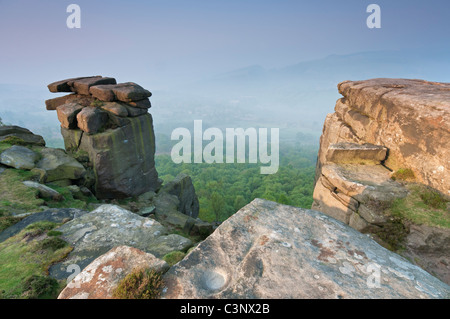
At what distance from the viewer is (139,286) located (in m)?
3.58

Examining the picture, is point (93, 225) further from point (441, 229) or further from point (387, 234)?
point (441, 229)

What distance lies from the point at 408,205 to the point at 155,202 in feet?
59.1

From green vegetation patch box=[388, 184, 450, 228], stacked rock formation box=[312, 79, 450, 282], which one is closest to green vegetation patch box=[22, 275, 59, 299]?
stacked rock formation box=[312, 79, 450, 282]

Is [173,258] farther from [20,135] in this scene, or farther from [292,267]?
[20,135]

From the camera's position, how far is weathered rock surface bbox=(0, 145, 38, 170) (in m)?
13.1

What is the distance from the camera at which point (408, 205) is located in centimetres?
692

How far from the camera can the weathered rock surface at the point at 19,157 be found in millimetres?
13070

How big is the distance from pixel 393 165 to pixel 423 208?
258 centimetres

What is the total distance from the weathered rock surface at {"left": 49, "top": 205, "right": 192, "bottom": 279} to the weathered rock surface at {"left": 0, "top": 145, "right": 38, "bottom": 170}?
8809 millimetres

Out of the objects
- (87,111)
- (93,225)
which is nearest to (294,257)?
(93,225)

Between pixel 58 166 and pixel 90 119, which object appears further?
pixel 90 119

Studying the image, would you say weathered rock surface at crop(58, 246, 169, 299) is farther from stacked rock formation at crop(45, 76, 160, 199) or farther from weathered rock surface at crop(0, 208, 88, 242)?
stacked rock formation at crop(45, 76, 160, 199)

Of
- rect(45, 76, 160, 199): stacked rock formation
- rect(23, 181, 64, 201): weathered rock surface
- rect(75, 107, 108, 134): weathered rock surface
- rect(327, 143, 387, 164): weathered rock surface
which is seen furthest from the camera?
rect(45, 76, 160, 199): stacked rock formation

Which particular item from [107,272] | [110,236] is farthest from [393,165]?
[110,236]
